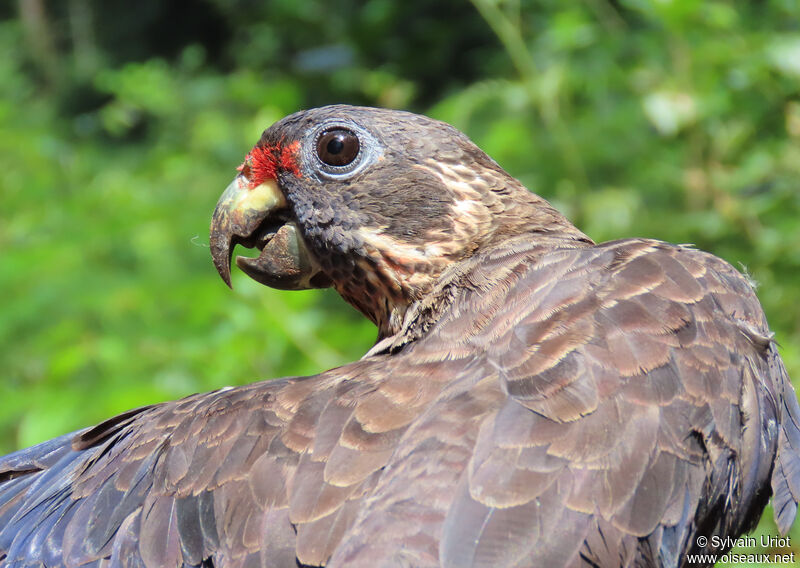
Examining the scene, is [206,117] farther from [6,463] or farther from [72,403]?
[6,463]

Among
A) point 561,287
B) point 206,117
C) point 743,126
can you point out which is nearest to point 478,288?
point 561,287

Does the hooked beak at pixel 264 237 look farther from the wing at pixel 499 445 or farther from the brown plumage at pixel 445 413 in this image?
the wing at pixel 499 445

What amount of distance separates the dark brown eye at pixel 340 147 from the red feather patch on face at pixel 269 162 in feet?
0.30

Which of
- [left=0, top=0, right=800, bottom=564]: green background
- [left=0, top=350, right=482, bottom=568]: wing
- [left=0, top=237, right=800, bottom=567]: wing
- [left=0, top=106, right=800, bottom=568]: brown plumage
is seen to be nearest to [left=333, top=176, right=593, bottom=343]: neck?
[left=0, top=106, right=800, bottom=568]: brown plumage

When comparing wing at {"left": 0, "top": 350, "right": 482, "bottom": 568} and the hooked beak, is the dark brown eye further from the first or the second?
wing at {"left": 0, "top": 350, "right": 482, "bottom": 568}

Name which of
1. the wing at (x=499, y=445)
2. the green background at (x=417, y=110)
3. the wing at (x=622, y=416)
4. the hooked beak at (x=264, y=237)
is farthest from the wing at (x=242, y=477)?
the green background at (x=417, y=110)

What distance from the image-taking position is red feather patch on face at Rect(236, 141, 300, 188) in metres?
2.47

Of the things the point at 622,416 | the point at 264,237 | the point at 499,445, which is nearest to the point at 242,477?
the point at 499,445

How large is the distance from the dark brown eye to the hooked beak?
0.70 feet

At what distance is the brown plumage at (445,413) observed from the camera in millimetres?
1651

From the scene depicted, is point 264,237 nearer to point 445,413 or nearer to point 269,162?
point 269,162

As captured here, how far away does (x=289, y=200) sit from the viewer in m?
2.50

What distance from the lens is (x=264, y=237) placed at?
2.59 m

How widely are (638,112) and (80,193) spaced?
6.63 m
